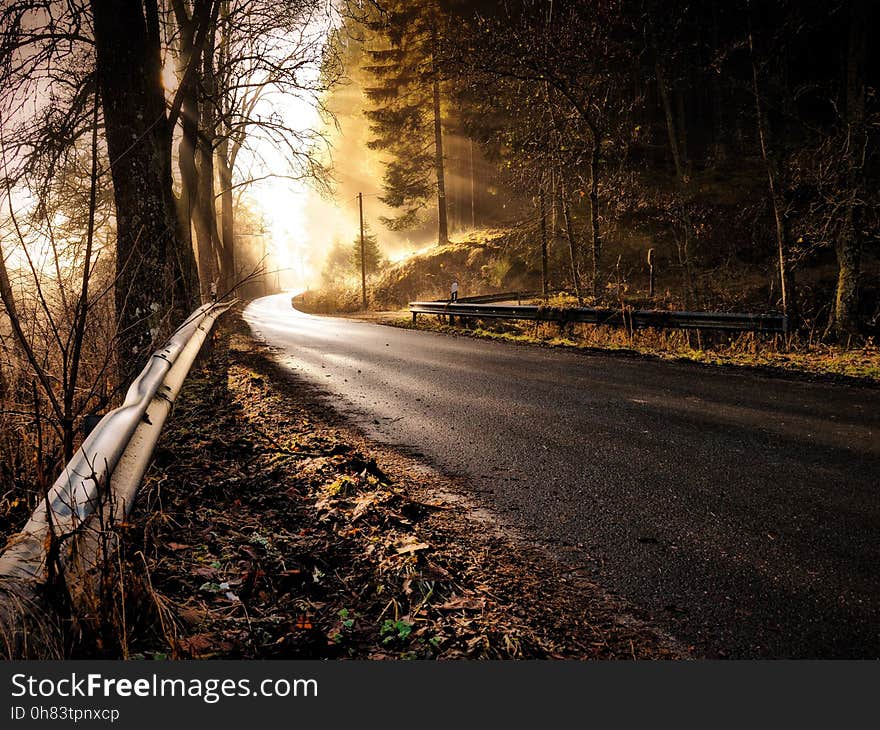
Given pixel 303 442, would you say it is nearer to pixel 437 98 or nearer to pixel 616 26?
pixel 616 26

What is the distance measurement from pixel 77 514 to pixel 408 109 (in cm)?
3667

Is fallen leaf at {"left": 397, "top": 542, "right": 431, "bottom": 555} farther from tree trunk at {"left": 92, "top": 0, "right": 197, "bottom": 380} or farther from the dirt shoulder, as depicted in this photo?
tree trunk at {"left": 92, "top": 0, "right": 197, "bottom": 380}

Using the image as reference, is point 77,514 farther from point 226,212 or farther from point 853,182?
point 226,212

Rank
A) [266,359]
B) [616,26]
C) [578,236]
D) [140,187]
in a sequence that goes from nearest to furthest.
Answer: [140,187] < [266,359] < [616,26] < [578,236]

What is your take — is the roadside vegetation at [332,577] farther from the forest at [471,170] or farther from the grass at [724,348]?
the grass at [724,348]

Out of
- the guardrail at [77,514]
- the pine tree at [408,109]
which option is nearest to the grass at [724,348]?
the guardrail at [77,514]

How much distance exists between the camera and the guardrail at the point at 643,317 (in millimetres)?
9062

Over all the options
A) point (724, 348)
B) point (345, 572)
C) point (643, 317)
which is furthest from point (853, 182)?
point (345, 572)

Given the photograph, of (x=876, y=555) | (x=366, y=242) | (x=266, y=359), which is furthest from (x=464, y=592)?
(x=366, y=242)

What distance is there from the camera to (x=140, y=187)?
6.50 metres

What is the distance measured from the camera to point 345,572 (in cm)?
263

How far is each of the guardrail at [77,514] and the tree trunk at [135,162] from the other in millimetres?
4251

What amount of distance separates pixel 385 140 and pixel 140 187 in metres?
31.6

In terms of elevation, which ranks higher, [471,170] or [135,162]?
[471,170]
